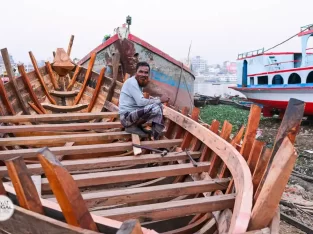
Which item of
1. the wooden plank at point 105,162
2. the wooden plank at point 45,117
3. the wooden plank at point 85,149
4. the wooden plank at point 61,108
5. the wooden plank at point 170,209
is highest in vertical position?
the wooden plank at point 61,108

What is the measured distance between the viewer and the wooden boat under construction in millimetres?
1544

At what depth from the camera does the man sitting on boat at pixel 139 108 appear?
14.0ft

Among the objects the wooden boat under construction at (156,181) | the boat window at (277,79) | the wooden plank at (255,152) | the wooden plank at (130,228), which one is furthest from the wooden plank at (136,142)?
the boat window at (277,79)

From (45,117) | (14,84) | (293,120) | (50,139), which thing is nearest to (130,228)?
(293,120)

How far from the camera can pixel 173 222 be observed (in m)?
3.27

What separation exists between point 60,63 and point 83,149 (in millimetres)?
4904

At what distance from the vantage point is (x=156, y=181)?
12.5 feet

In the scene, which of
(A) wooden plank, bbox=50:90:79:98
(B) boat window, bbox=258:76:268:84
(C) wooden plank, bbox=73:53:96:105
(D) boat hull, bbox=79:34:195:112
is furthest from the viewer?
(B) boat window, bbox=258:76:268:84

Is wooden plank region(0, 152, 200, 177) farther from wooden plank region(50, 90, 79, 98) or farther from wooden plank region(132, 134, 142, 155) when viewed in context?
wooden plank region(50, 90, 79, 98)

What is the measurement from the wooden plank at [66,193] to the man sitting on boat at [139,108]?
274cm

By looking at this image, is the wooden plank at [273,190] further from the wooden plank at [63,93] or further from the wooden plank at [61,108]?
the wooden plank at [63,93]

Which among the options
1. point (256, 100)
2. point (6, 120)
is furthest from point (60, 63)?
point (256, 100)

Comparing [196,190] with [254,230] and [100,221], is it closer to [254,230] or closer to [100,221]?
[254,230]

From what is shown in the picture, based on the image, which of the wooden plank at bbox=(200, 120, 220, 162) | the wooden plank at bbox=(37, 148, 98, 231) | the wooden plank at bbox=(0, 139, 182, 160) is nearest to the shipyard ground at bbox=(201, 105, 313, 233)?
the wooden plank at bbox=(200, 120, 220, 162)
